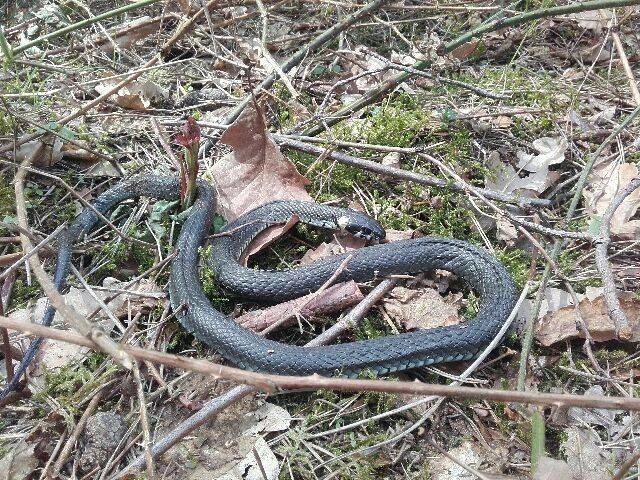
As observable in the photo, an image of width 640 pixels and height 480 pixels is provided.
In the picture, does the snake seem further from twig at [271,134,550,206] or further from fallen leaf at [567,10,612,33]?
fallen leaf at [567,10,612,33]

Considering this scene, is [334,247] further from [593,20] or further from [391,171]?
[593,20]

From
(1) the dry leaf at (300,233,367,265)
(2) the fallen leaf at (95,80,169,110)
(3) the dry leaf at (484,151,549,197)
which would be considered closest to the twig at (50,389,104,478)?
(1) the dry leaf at (300,233,367,265)

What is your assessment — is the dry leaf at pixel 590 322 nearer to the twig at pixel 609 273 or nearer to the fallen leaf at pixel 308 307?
the twig at pixel 609 273

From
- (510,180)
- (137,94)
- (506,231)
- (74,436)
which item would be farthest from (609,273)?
(137,94)

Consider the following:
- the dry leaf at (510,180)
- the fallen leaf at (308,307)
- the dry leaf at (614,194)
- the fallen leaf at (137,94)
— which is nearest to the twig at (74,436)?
the fallen leaf at (308,307)

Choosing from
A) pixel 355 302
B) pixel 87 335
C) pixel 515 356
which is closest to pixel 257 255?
pixel 355 302

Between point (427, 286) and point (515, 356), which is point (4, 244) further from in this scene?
point (515, 356)

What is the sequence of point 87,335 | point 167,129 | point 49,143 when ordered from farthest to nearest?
point 167,129 < point 49,143 < point 87,335
